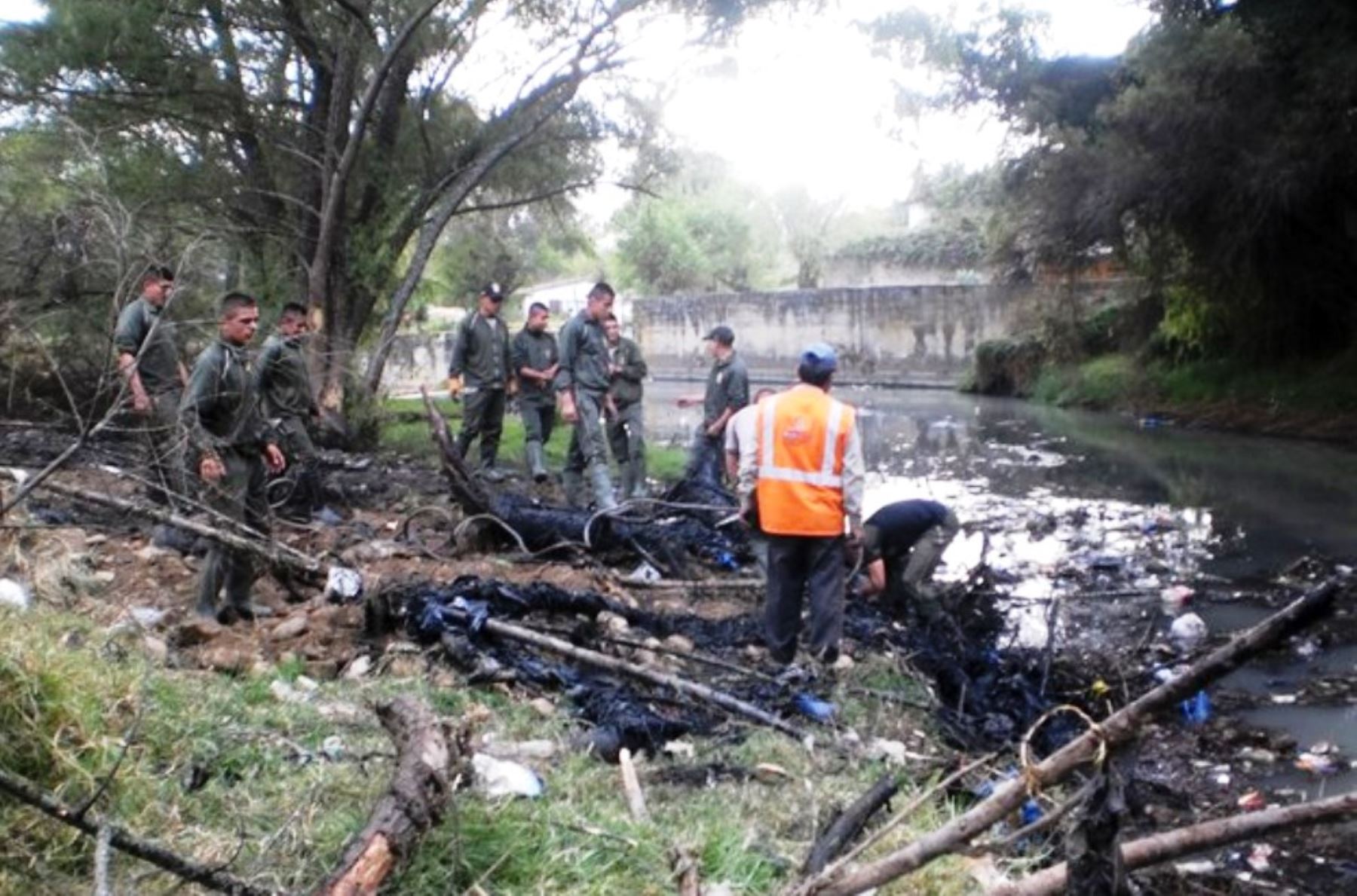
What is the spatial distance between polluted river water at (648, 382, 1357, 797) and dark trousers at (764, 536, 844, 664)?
1.43 meters

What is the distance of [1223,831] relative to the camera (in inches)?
76.6

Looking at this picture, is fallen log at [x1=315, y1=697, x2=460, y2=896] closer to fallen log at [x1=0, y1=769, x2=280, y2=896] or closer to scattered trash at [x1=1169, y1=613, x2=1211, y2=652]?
fallen log at [x1=0, y1=769, x2=280, y2=896]

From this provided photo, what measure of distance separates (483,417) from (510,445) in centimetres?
391

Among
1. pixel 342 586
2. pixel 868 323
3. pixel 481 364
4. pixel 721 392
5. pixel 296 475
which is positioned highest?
pixel 868 323

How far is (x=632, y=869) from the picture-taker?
317 centimetres

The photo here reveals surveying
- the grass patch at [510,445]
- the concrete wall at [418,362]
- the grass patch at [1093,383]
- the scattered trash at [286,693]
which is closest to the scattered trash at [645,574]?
the scattered trash at [286,693]

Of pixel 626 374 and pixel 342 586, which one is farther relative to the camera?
pixel 626 374

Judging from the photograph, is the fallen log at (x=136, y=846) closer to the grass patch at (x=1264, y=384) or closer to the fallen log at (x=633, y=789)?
the fallen log at (x=633, y=789)

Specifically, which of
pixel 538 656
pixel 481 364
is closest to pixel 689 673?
pixel 538 656

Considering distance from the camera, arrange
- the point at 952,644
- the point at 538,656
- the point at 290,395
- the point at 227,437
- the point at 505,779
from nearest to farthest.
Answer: the point at 505,779 < the point at 538,656 < the point at 227,437 < the point at 952,644 < the point at 290,395

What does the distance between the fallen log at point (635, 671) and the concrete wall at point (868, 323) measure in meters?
22.1

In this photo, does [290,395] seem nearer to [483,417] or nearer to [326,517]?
[326,517]

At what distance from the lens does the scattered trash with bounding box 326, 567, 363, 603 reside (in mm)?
5895

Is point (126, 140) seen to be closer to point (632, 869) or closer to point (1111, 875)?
point (632, 869)
